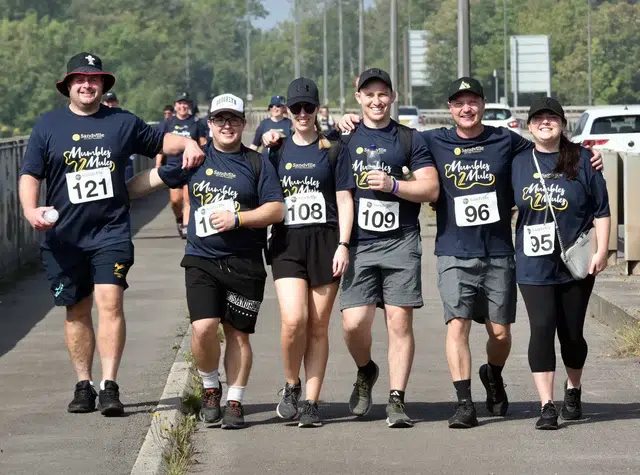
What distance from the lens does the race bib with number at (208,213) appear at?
9328 millimetres

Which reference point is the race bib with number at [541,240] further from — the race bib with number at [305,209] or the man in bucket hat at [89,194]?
the man in bucket hat at [89,194]

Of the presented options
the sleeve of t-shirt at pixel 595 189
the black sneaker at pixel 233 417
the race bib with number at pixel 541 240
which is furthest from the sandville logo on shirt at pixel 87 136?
the sleeve of t-shirt at pixel 595 189

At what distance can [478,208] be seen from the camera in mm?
9422

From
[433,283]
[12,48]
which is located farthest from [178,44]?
[433,283]

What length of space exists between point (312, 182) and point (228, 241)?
559 mm

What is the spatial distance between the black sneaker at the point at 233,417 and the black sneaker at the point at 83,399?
98 cm

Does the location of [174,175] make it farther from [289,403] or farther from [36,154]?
[289,403]

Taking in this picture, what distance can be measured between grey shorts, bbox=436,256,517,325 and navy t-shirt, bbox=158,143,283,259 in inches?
41.4

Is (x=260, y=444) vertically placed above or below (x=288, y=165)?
below

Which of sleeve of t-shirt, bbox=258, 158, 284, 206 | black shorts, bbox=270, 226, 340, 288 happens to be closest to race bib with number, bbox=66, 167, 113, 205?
sleeve of t-shirt, bbox=258, 158, 284, 206

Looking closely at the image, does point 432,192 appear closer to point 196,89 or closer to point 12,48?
point 12,48

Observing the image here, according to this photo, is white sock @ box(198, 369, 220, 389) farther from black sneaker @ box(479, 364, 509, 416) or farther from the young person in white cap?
black sneaker @ box(479, 364, 509, 416)

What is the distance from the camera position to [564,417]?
31.5ft

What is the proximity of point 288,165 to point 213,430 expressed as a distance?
1504 millimetres
